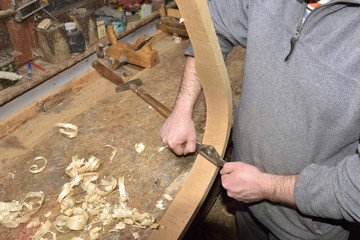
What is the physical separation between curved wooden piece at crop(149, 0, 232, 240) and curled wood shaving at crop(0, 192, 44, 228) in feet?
1.94

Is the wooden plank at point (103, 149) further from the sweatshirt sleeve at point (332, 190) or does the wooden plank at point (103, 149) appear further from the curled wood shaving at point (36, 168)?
the sweatshirt sleeve at point (332, 190)

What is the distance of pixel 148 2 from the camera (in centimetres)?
335

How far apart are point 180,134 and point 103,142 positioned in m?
0.51

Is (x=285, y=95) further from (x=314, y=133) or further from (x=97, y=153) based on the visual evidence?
(x=97, y=153)

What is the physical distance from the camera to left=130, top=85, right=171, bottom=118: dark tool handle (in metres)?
1.85

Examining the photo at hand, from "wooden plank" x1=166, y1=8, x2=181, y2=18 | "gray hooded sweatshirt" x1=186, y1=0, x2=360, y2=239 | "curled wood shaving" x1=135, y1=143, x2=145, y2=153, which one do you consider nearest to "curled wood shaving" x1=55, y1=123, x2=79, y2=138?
"curled wood shaving" x1=135, y1=143, x2=145, y2=153

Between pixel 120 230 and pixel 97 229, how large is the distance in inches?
4.1

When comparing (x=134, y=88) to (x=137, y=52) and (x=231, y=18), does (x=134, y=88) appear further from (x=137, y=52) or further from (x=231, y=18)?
(x=231, y=18)

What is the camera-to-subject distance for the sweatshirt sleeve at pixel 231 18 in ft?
4.66

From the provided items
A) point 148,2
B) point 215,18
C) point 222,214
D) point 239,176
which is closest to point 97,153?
point 239,176

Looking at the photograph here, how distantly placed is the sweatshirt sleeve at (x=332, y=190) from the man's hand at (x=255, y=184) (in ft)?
0.23

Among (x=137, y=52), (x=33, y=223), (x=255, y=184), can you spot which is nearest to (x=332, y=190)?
(x=255, y=184)

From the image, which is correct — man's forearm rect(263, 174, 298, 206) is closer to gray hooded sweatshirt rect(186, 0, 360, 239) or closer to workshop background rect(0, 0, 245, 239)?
gray hooded sweatshirt rect(186, 0, 360, 239)

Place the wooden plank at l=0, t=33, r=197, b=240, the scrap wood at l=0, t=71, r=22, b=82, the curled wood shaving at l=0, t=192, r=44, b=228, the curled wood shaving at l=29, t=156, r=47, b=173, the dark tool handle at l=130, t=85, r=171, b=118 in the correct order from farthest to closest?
the scrap wood at l=0, t=71, r=22, b=82, the dark tool handle at l=130, t=85, r=171, b=118, the curled wood shaving at l=29, t=156, r=47, b=173, the wooden plank at l=0, t=33, r=197, b=240, the curled wood shaving at l=0, t=192, r=44, b=228
